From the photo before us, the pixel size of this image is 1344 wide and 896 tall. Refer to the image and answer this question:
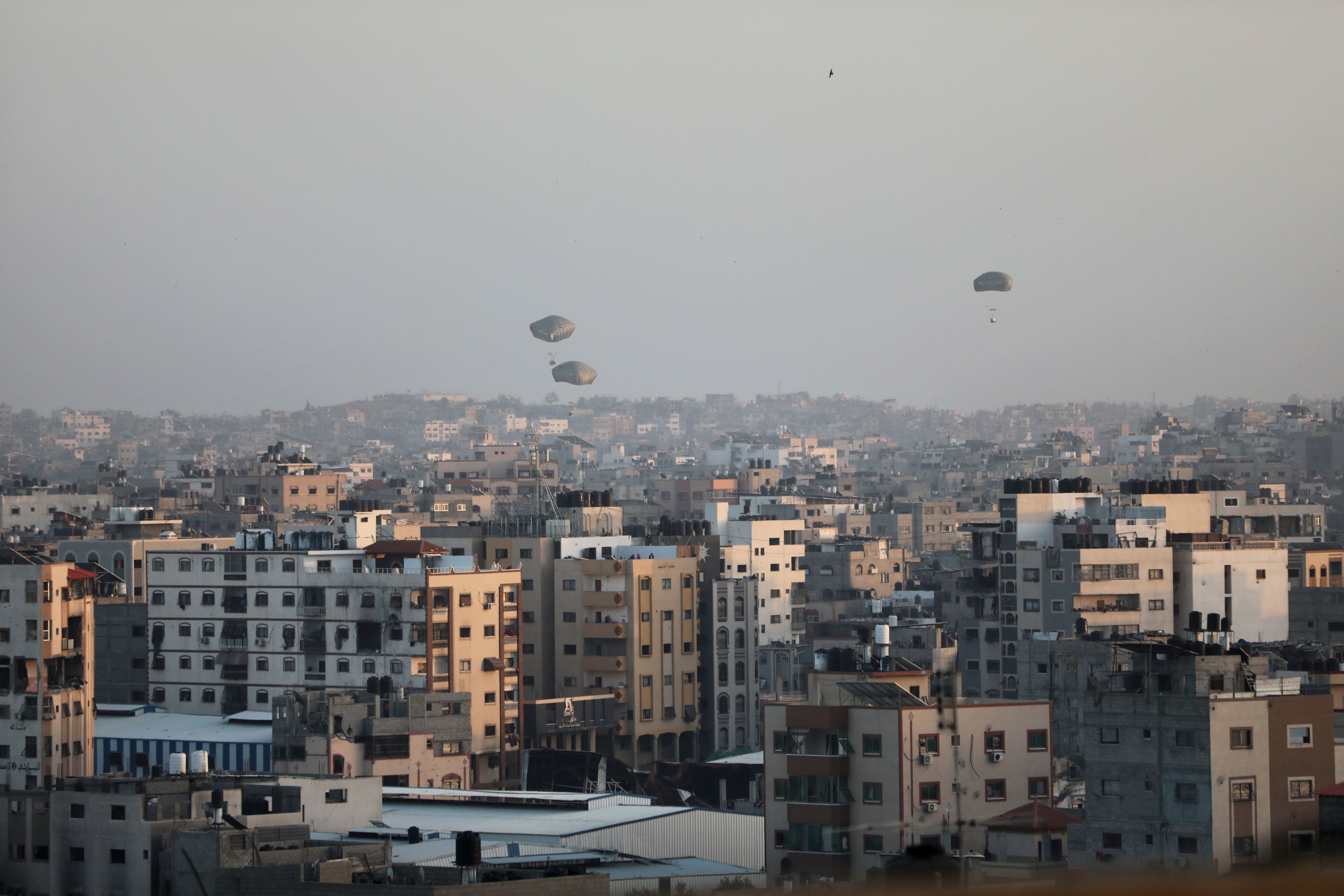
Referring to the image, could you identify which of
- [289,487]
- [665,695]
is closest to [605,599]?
[665,695]

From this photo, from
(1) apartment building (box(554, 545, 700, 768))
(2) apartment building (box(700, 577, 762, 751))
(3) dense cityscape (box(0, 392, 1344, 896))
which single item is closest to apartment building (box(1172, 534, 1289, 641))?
(3) dense cityscape (box(0, 392, 1344, 896))

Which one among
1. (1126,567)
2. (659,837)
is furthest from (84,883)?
(1126,567)

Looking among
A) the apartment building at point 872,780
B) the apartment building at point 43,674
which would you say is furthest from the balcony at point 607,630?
the apartment building at point 872,780

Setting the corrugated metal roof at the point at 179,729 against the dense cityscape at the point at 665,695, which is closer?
the dense cityscape at the point at 665,695

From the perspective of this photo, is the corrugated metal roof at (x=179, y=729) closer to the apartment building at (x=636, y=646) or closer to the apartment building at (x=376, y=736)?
the apartment building at (x=376, y=736)

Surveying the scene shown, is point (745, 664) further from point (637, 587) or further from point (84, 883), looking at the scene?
point (84, 883)

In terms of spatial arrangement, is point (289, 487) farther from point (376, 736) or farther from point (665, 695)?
point (376, 736)
